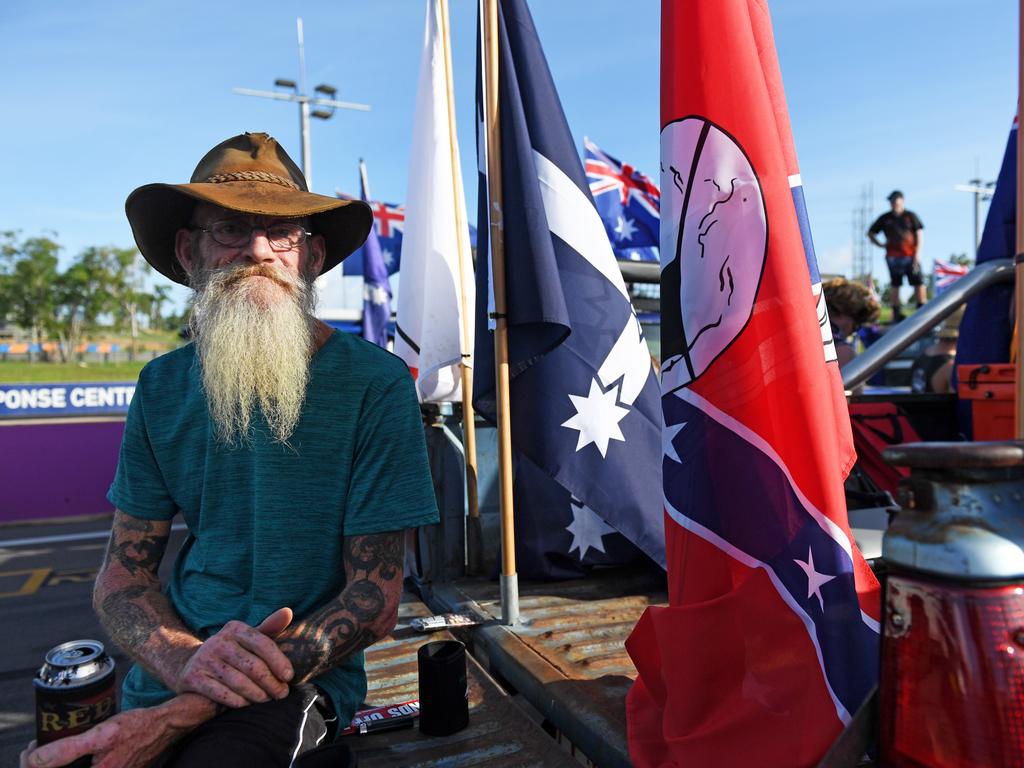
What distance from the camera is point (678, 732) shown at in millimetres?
1692

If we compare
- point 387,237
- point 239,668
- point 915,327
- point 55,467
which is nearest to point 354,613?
point 239,668

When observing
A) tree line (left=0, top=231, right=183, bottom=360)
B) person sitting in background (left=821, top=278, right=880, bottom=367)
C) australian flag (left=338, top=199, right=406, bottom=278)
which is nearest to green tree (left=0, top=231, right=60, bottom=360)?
tree line (left=0, top=231, right=183, bottom=360)

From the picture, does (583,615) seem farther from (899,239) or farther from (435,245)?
(899,239)

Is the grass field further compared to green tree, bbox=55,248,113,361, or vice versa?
green tree, bbox=55,248,113,361

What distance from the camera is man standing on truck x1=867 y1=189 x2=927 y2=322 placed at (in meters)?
10.4

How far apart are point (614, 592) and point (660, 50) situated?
2389 mm

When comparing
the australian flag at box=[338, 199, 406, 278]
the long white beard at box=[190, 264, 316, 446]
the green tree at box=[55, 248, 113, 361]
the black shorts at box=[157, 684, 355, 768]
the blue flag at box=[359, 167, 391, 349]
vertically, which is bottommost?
the black shorts at box=[157, 684, 355, 768]

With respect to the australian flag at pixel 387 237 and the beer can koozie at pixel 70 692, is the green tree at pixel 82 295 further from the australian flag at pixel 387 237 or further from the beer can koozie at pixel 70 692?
the beer can koozie at pixel 70 692

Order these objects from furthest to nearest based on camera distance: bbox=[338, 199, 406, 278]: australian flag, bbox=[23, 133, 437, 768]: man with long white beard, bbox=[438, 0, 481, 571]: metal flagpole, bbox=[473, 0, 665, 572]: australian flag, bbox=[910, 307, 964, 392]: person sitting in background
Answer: bbox=[338, 199, 406, 278]: australian flag < bbox=[910, 307, 964, 392]: person sitting in background < bbox=[438, 0, 481, 571]: metal flagpole < bbox=[473, 0, 665, 572]: australian flag < bbox=[23, 133, 437, 768]: man with long white beard

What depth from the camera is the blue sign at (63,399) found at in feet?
29.3

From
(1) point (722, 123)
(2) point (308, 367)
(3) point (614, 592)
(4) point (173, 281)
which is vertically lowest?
(3) point (614, 592)

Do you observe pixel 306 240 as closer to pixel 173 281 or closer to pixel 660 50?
pixel 173 281

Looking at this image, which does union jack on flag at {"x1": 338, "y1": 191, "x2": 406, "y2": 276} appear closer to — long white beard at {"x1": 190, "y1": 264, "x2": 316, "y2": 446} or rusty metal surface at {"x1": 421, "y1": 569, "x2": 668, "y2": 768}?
rusty metal surface at {"x1": 421, "y1": 569, "x2": 668, "y2": 768}

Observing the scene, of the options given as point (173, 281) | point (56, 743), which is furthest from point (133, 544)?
point (173, 281)
